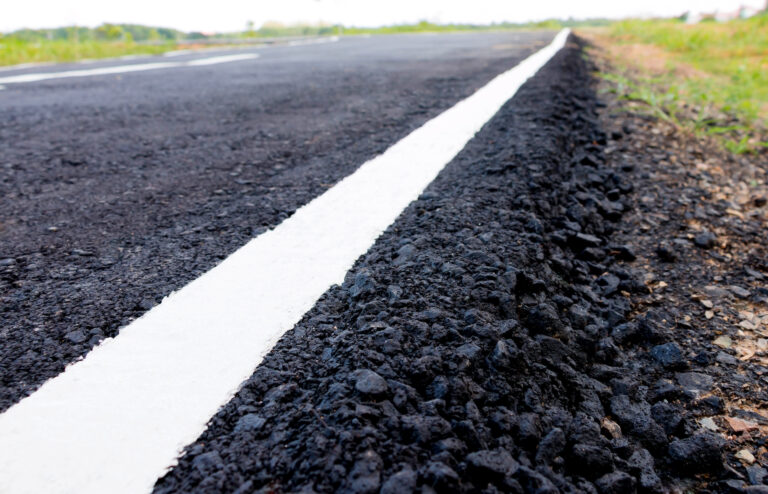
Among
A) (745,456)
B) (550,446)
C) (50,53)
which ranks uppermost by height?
(50,53)

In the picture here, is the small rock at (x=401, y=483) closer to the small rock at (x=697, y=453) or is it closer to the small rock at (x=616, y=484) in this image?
the small rock at (x=616, y=484)

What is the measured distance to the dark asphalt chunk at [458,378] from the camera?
77cm

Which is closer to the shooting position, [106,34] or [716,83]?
[716,83]

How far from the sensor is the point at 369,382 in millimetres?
898

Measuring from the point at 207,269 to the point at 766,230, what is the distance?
1.93m

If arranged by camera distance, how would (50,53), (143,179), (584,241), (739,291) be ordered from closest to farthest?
(739,291)
(584,241)
(143,179)
(50,53)

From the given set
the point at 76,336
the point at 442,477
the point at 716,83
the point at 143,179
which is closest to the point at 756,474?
the point at 442,477

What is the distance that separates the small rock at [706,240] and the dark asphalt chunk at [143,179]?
123 centimetres

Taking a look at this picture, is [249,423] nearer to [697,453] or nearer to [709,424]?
[697,453]

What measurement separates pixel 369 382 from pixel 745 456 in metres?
0.71

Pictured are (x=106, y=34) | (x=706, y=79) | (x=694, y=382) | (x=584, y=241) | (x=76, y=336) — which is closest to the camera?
(x=76, y=336)

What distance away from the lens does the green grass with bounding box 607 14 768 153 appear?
3.46 metres

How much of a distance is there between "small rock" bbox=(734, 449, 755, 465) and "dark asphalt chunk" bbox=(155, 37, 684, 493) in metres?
0.07

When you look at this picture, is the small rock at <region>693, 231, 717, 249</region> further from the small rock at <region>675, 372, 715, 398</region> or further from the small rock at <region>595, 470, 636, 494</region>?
the small rock at <region>595, 470, 636, 494</region>
